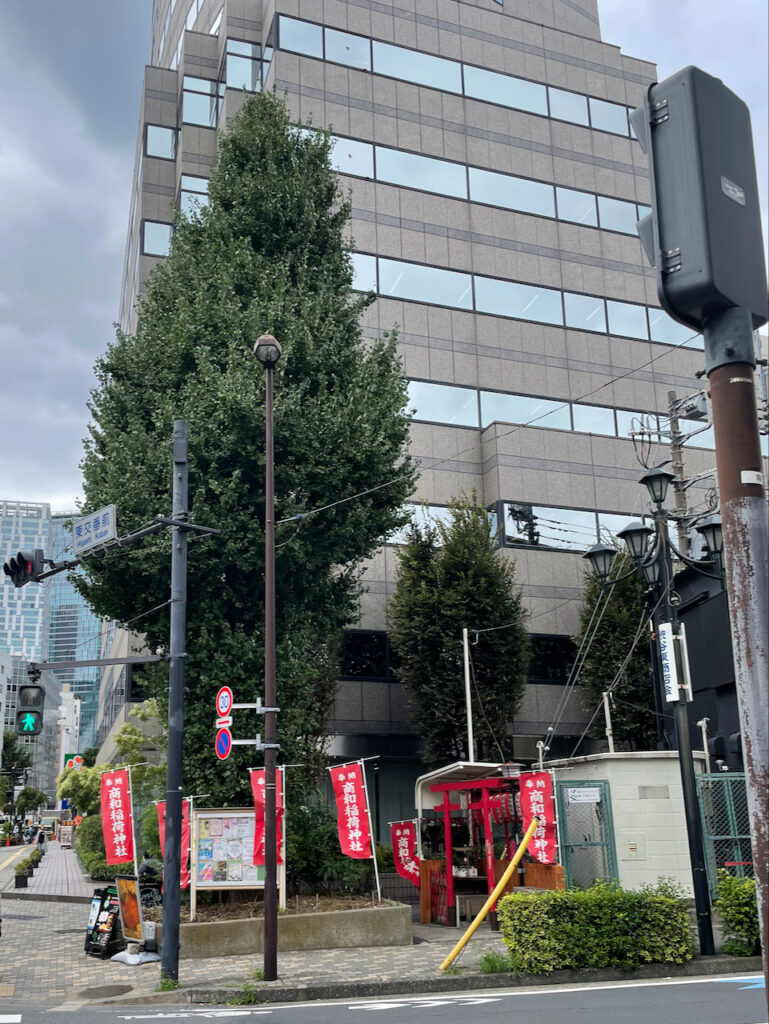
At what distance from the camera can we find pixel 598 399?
37.1 m

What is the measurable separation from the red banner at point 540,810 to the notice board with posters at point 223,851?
493 cm

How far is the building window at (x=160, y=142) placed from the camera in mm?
42219

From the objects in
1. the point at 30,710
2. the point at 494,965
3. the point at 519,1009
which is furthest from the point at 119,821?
the point at 519,1009

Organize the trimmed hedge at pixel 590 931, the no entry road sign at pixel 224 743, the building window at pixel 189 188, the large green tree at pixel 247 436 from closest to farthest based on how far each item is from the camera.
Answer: the trimmed hedge at pixel 590 931, the no entry road sign at pixel 224 743, the large green tree at pixel 247 436, the building window at pixel 189 188

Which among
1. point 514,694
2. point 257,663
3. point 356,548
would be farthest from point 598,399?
point 257,663

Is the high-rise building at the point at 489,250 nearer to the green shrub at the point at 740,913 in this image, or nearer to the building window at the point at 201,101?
the building window at the point at 201,101

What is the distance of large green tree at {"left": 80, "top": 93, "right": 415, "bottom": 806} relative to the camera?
20.2 m

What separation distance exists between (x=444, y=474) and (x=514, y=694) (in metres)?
8.22

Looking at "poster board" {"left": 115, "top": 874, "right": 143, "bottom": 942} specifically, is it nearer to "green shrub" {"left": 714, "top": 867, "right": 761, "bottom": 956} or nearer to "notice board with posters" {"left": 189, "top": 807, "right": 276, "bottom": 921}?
"notice board with posters" {"left": 189, "top": 807, "right": 276, "bottom": 921}

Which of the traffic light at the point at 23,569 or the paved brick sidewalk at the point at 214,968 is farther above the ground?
the traffic light at the point at 23,569

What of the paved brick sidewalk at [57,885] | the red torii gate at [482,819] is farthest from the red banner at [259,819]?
the paved brick sidewalk at [57,885]

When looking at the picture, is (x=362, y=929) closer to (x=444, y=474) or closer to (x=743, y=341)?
(x=743, y=341)

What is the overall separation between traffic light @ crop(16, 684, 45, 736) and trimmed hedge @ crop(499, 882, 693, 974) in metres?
8.69

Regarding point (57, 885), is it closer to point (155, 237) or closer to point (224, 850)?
point (224, 850)
